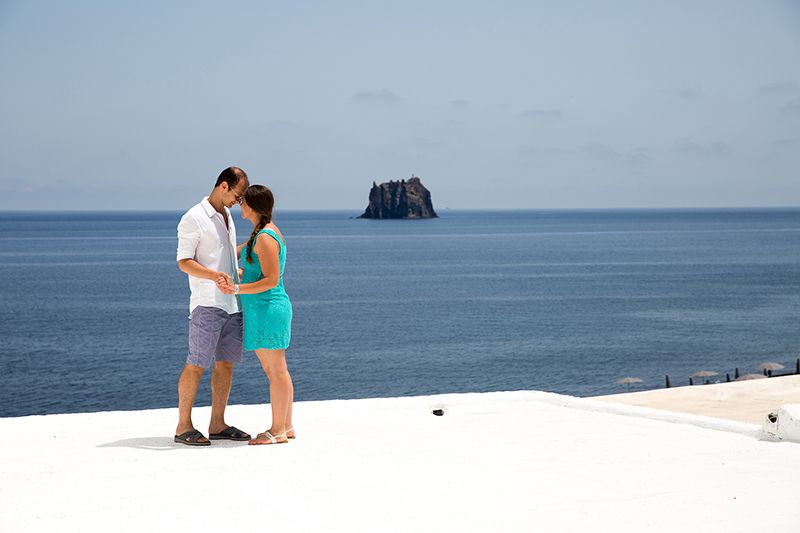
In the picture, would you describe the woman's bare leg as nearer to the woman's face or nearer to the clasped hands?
the clasped hands

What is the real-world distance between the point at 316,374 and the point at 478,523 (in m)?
40.8

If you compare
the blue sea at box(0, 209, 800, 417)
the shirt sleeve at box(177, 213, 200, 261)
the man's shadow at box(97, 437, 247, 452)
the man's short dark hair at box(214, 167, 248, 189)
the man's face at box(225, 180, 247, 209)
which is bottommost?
the blue sea at box(0, 209, 800, 417)

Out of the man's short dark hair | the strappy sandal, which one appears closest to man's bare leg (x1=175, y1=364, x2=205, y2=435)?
the strappy sandal

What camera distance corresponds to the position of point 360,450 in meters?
6.80

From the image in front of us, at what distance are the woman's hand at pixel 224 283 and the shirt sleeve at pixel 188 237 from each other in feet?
0.90

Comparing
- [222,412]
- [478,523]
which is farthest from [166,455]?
[478,523]

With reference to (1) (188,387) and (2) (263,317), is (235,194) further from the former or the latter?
(1) (188,387)

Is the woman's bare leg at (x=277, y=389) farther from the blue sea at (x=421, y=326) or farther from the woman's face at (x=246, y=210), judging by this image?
the blue sea at (x=421, y=326)

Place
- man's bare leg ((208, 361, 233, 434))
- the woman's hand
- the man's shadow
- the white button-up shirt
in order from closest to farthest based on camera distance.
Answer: the woman's hand, the white button-up shirt, the man's shadow, man's bare leg ((208, 361, 233, 434))

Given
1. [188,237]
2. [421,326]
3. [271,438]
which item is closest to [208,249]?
[188,237]

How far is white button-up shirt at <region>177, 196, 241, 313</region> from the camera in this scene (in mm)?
6820

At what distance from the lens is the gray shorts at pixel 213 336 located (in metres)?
6.88

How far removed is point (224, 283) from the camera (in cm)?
672

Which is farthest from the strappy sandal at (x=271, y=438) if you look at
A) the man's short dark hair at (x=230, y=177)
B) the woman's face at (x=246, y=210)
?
the man's short dark hair at (x=230, y=177)
